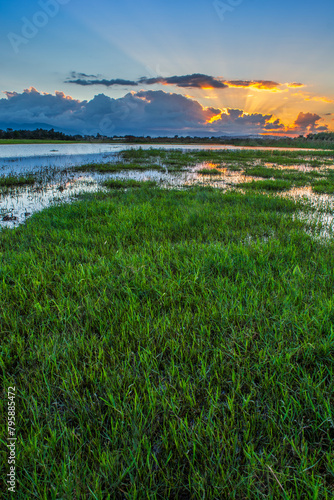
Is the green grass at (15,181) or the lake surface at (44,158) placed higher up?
the lake surface at (44,158)

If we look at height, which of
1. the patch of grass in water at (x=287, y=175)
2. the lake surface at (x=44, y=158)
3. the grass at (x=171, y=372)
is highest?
the lake surface at (x=44, y=158)

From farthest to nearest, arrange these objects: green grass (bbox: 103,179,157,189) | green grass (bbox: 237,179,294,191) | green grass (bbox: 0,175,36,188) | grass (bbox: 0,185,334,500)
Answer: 1. green grass (bbox: 0,175,36,188)
2. green grass (bbox: 103,179,157,189)
3. green grass (bbox: 237,179,294,191)
4. grass (bbox: 0,185,334,500)

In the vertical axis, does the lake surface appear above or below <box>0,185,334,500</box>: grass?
above

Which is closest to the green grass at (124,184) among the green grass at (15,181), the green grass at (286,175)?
the green grass at (15,181)

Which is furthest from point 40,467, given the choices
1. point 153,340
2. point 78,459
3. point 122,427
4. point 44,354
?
point 153,340

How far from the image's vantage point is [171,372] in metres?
1.91

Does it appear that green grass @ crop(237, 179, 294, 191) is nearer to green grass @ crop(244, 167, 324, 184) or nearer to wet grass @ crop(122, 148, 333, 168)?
green grass @ crop(244, 167, 324, 184)

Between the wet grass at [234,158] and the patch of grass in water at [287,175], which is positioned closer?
the patch of grass in water at [287,175]

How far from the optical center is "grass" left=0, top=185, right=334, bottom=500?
51.1 inches

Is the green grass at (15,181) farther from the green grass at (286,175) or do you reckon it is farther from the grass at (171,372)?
the green grass at (286,175)

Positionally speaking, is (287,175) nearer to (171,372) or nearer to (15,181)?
(15,181)

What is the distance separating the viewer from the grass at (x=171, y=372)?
1.30 metres

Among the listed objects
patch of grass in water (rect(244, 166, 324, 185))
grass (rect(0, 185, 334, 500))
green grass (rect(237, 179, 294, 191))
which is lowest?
grass (rect(0, 185, 334, 500))

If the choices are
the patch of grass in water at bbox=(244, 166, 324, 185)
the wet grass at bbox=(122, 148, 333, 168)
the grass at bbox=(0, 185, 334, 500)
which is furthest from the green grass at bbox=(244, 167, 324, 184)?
the grass at bbox=(0, 185, 334, 500)
